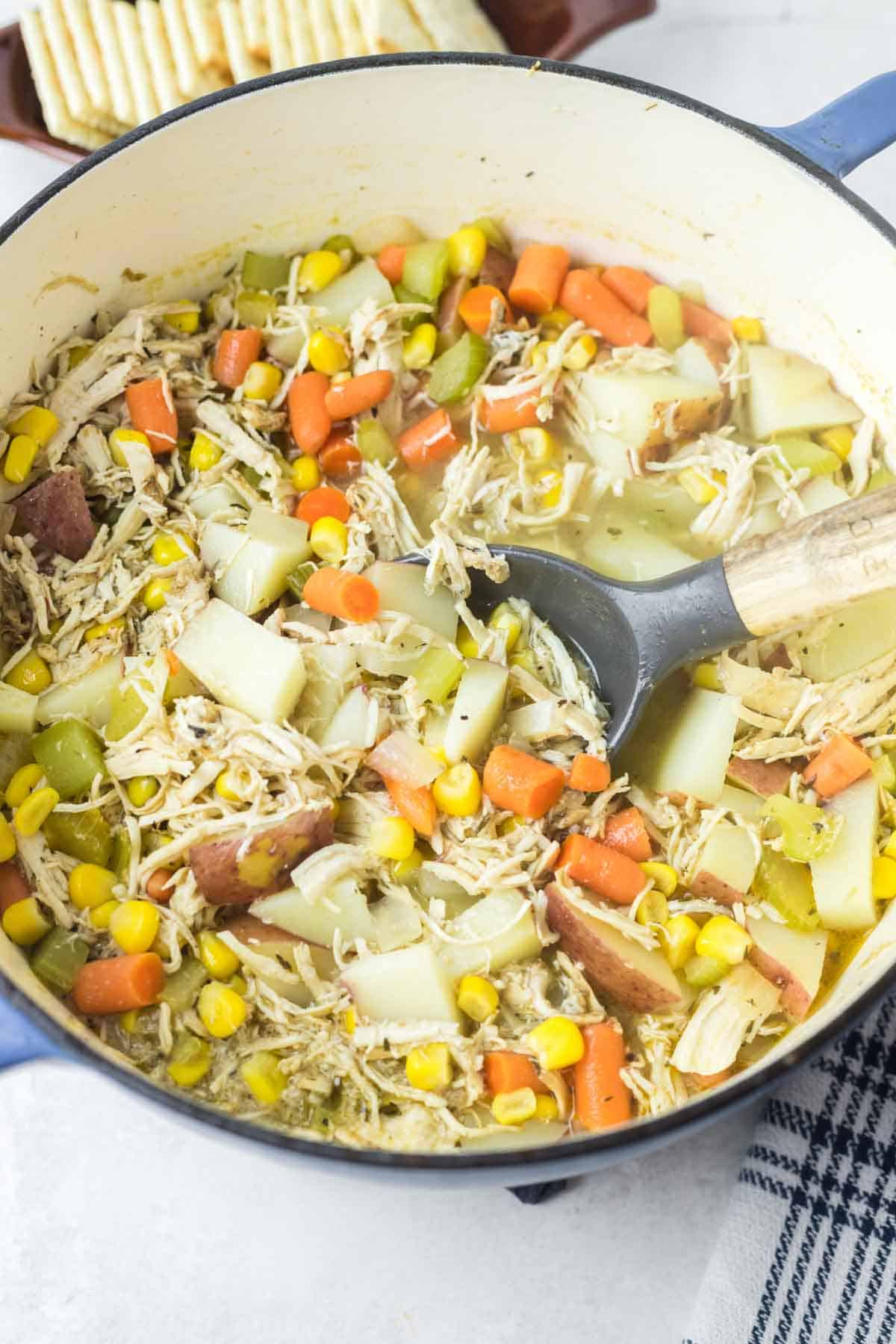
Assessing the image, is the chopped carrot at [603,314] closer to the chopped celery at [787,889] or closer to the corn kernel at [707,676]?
the corn kernel at [707,676]

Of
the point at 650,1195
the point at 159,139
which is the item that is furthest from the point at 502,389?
the point at 650,1195

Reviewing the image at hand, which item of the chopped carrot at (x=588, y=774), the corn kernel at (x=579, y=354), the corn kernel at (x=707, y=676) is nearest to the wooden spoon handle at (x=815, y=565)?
the corn kernel at (x=707, y=676)

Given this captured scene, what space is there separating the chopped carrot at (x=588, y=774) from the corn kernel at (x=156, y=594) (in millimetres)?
1021

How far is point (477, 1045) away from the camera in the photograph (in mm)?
2760

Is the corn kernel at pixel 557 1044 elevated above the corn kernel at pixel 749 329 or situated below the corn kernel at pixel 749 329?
below

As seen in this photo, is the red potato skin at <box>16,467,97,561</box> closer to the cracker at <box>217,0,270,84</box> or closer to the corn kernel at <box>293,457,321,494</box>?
the corn kernel at <box>293,457,321,494</box>

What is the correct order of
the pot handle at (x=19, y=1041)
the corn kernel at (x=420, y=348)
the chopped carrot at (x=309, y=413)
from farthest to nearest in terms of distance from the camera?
1. the corn kernel at (x=420, y=348)
2. the chopped carrot at (x=309, y=413)
3. the pot handle at (x=19, y=1041)

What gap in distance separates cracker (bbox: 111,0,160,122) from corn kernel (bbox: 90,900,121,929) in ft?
7.10

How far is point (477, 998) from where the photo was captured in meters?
2.78

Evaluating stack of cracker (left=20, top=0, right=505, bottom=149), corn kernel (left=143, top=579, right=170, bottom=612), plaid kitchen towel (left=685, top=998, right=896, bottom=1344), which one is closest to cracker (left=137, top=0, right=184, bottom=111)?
stack of cracker (left=20, top=0, right=505, bottom=149)

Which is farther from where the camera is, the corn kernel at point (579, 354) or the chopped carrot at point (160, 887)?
the corn kernel at point (579, 354)

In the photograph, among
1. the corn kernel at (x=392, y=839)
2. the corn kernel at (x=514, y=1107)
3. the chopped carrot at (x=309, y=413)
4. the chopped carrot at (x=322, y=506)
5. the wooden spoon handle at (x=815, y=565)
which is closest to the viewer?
the wooden spoon handle at (x=815, y=565)

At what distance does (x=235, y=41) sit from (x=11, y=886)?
93.3 inches

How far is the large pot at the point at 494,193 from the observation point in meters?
3.10
